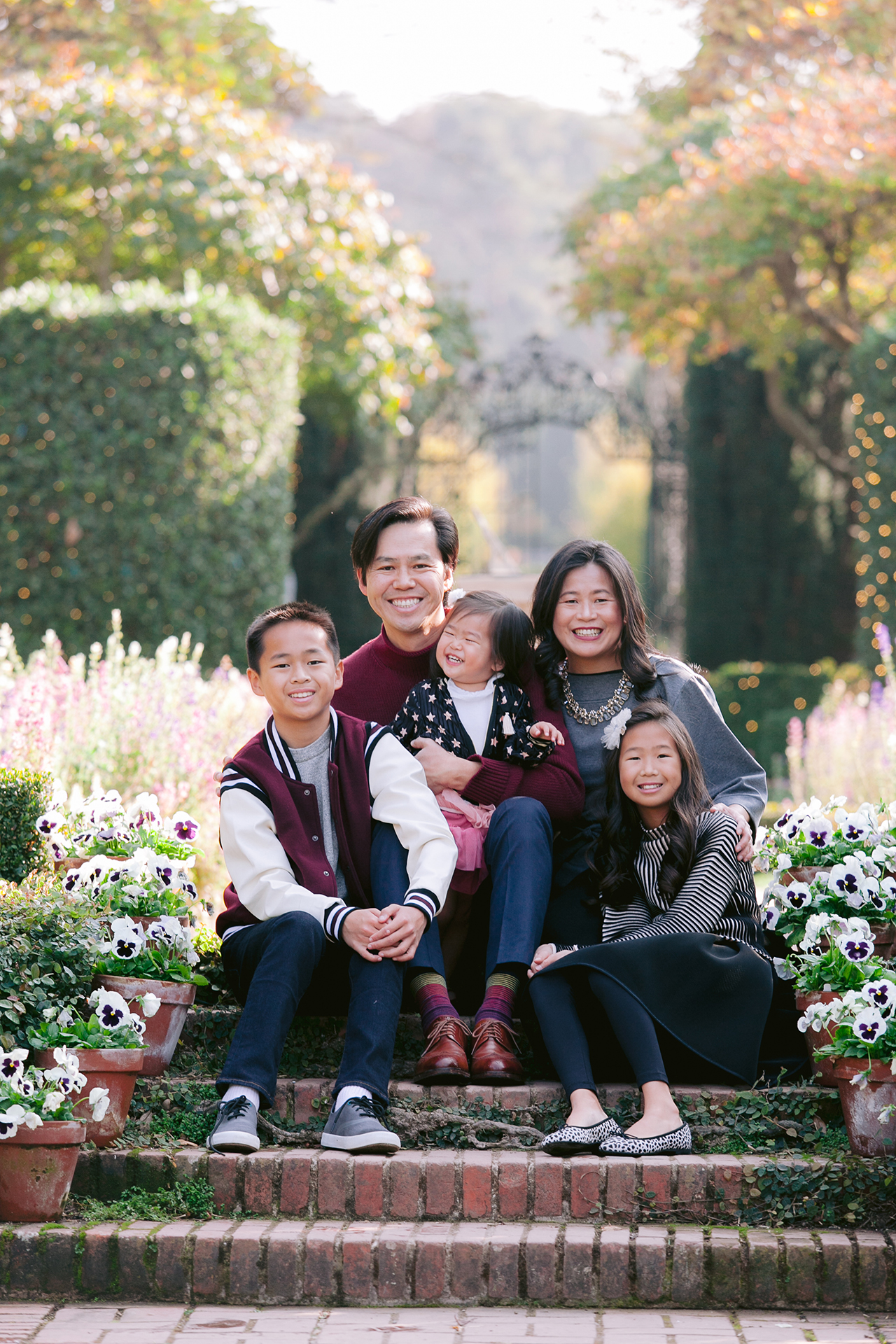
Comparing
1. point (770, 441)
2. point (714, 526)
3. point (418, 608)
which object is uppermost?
point (770, 441)

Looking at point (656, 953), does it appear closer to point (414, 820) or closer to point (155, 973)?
point (414, 820)

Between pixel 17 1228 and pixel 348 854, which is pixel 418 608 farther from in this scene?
pixel 17 1228

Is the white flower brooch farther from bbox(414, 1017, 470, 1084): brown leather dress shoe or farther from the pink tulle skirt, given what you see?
bbox(414, 1017, 470, 1084): brown leather dress shoe

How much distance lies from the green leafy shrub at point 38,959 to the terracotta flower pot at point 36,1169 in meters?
0.18

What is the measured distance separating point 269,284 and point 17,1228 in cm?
804

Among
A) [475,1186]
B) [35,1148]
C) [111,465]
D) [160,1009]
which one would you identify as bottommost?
[475,1186]

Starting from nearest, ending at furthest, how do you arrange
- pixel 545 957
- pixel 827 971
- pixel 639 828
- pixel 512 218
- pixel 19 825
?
1. pixel 827 971
2. pixel 545 957
3. pixel 639 828
4. pixel 19 825
5. pixel 512 218

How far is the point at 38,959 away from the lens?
2.68 metres

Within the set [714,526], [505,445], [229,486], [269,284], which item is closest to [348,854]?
[229,486]

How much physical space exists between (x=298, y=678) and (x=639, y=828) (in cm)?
87

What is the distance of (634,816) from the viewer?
3133 millimetres

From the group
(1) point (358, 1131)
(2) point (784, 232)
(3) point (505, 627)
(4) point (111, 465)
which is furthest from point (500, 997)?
(2) point (784, 232)

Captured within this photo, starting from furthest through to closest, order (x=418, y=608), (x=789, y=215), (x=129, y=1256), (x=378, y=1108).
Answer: (x=789, y=215) < (x=418, y=608) < (x=378, y=1108) < (x=129, y=1256)

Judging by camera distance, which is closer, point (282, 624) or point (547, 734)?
point (282, 624)
